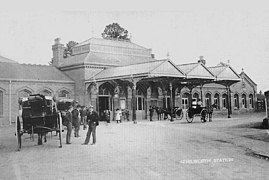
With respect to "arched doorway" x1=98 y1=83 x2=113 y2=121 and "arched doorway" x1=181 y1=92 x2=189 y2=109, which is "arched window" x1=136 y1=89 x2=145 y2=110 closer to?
"arched doorway" x1=98 y1=83 x2=113 y2=121

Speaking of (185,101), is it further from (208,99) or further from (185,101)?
(208,99)

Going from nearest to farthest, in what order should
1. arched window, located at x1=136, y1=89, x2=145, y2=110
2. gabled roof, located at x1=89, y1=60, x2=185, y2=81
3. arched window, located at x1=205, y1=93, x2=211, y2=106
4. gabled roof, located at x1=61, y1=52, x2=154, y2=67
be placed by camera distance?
gabled roof, located at x1=89, y1=60, x2=185, y2=81
gabled roof, located at x1=61, y1=52, x2=154, y2=67
arched window, located at x1=136, y1=89, x2=145, y2=110
arched window, located at x1=205, y1=93, x2=211, y2=106

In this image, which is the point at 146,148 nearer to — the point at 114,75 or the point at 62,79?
the point at 114,75

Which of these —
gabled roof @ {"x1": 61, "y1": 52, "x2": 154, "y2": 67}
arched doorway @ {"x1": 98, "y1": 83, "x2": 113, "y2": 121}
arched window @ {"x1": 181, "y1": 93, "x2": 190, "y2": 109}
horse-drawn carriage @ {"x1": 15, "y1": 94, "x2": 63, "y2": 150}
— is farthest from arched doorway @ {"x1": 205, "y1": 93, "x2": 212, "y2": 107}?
horse-drawn carriage @ {"x1": 15, "y1": 94, "x2": 63, "y2": 150}

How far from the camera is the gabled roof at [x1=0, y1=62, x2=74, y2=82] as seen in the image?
90.5ft

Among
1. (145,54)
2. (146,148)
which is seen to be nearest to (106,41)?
(145,54)

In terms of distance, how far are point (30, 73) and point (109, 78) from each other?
22.9 feet

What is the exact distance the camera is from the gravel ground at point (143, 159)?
7805mm

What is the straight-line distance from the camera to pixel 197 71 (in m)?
26.8

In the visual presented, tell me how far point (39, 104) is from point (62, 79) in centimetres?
1755

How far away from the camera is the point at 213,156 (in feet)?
33.4

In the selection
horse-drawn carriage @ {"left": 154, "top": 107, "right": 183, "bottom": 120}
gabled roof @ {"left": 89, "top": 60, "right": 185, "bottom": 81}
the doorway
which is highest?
gabled roof @ {"left": 89, "top": 60, "right": 185, "bottom": 81}

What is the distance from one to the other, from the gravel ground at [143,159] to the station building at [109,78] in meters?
10.9

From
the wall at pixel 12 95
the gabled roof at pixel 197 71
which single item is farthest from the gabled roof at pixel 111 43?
the gabled roof at pixel 197 71
